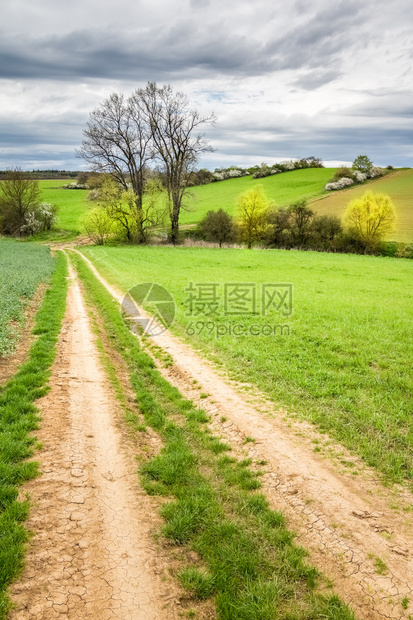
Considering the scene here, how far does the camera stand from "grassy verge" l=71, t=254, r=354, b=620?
370 centimetres

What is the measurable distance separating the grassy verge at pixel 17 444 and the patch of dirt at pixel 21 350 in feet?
0.77

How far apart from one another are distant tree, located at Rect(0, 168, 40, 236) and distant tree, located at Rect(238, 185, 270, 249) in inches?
1529

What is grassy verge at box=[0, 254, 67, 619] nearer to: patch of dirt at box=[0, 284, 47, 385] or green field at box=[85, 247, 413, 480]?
patch of dirt at box=[0, 284, 47, 385]

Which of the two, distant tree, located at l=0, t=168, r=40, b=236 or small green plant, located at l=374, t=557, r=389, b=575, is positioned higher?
distant tree, located at l=0, t=168, r=40, b=236

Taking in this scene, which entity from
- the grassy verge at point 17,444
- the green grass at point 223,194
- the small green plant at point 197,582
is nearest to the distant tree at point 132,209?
the green grass at point 223,194

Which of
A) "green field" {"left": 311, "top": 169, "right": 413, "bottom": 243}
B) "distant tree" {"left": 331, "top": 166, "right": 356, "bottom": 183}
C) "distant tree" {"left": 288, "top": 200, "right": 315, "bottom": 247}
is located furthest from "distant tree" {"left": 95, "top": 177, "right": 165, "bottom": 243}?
"distant tree" {"left": 331, "top": 166, "right": 356, "bottom": 183}

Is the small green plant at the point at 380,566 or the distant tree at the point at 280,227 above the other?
the distant tree at the point at 280,227

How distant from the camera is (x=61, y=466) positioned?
5.69 m

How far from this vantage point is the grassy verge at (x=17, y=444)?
157 inches

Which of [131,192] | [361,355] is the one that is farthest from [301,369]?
[131,192]

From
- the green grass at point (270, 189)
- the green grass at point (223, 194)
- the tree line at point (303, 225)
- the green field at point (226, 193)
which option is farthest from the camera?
the green grass at point (270, 189)

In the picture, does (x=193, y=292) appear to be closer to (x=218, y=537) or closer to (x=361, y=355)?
(x=361, y=355)

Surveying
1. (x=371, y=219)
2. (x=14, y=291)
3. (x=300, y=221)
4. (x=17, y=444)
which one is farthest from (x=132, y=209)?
(x=17, y=444)

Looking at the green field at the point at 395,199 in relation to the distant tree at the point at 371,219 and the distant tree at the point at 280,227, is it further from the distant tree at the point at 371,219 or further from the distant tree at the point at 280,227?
the distant tree at the point at 280,227
